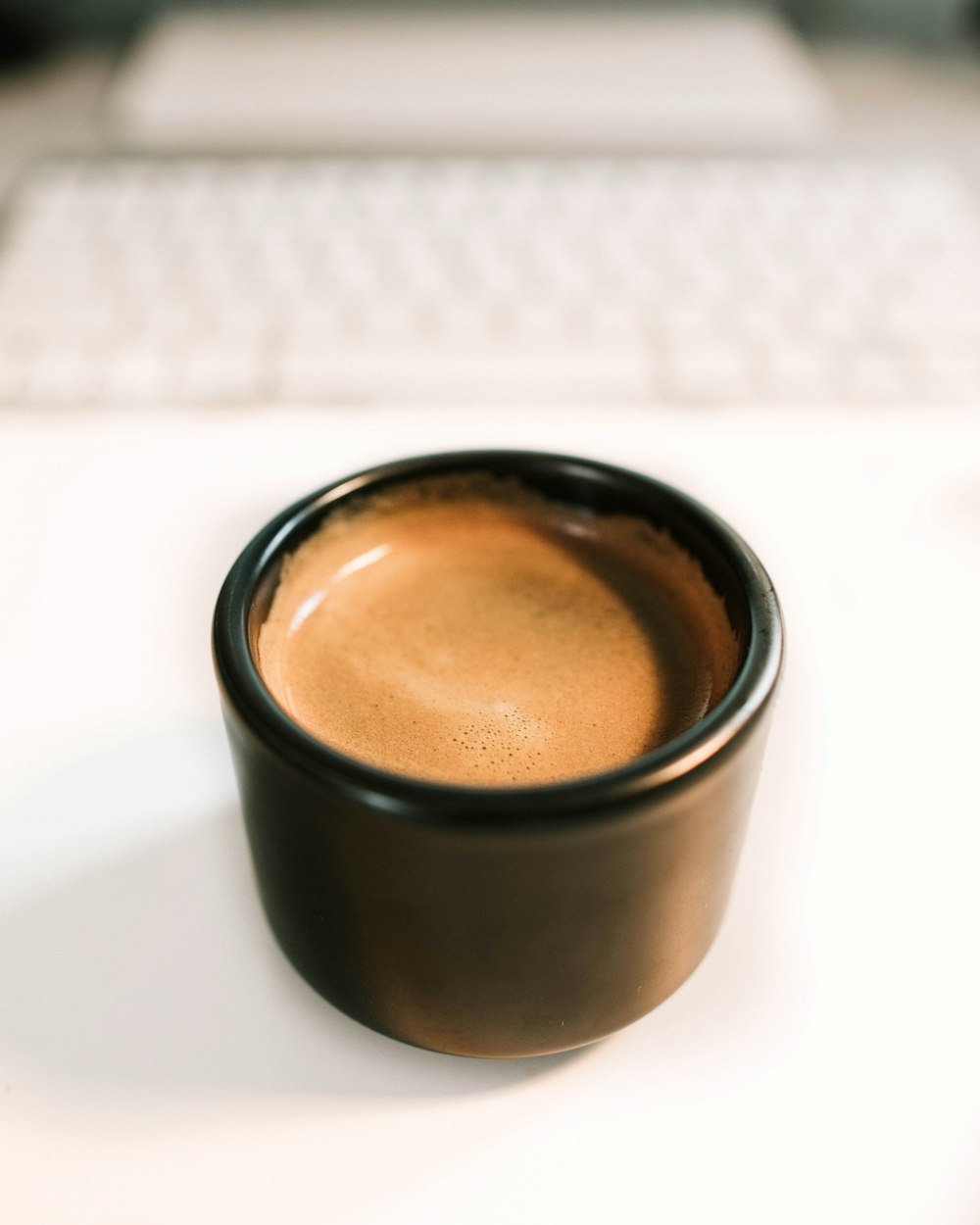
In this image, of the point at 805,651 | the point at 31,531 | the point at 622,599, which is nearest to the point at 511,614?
the point at 622,599

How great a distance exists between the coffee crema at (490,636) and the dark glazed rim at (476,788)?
0.02m

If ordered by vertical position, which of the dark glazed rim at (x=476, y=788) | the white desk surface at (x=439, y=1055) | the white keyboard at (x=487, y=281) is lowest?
the white desk surface at (x=439, y=1055)

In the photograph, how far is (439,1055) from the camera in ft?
1.04

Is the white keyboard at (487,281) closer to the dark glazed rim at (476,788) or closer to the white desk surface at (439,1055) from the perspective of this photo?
the white desk surface at (439,1055)

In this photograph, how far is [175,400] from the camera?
591 mm

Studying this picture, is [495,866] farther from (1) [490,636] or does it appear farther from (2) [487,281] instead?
(2) [487,281]

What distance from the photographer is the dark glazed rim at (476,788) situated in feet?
0.79

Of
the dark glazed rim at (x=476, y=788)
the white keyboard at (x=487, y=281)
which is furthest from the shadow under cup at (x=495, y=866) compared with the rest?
the white keyboard at (x=487, y=281)

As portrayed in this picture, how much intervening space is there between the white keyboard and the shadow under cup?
0.31 meters

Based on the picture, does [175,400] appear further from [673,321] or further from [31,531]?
[673,321]

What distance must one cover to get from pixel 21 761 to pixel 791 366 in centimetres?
44

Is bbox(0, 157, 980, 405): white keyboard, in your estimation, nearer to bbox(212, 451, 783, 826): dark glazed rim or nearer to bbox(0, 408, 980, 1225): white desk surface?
bbox(0, 408, 980, 1225): white desk surface

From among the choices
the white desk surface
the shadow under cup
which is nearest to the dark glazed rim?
the shadow under cup

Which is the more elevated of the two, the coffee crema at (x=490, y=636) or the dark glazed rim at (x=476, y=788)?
the dark glazed rim at (x=476, y=788)
